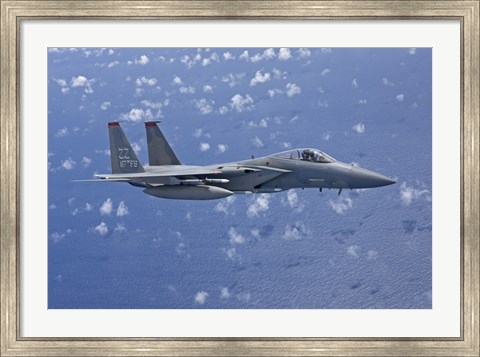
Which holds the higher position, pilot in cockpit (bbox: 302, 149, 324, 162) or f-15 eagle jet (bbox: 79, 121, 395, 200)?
pilot in cockpit (bbox: 302, 149, 324, 162)

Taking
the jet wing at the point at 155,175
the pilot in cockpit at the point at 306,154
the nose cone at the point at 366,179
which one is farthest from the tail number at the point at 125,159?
the nose cone at the point at 366,179

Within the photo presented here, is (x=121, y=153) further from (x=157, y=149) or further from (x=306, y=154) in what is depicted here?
(x=306, y=154)

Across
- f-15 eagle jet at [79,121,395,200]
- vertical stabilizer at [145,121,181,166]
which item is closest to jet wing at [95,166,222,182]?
f-15 eagle jet at [79,121,395,200]

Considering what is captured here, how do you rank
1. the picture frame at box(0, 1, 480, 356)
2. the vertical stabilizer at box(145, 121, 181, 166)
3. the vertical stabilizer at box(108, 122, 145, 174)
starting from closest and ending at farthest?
the picture frame at box(0, 1, 480, 356), the vertical stabilizer at box(108, 122, 145, 174), the vertical stabilizer at box(145, 121, 181, 166)

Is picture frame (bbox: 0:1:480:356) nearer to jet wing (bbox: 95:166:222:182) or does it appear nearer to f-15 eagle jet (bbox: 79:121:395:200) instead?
f-15 eagle jet (bbox: 79:121:395:200)

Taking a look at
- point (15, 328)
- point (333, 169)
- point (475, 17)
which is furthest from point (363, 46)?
point (15, 328)
